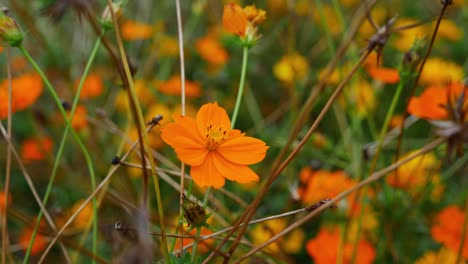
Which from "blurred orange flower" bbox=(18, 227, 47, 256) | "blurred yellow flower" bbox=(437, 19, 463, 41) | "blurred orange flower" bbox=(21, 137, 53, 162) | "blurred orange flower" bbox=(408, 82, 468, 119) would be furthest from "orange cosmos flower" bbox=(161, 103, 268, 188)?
"blurred yellow flower" bbox=(437, 19, 463, 41)

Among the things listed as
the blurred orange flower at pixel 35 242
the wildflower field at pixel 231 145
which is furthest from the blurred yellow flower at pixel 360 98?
the blurred orange flower at pixel 35 242

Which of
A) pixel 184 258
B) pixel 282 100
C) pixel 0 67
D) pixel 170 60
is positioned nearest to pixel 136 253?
pixel 184 258

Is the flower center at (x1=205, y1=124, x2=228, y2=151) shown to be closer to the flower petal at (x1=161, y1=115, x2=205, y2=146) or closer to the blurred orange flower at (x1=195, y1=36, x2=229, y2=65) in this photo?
the flower petal at (x1=161, y1=115, x2=205, y2=146)

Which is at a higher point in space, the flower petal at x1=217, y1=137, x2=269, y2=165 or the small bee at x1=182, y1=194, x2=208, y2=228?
the flower petal at x1=217, y1=137, x2=269, y2=165

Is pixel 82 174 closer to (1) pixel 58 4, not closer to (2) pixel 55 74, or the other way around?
(2) pixel 55 74

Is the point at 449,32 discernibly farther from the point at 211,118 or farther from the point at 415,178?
the point at 211,118

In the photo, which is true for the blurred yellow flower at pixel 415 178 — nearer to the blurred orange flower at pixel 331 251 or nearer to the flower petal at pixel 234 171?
the blurred orange flower at pixel 331 251

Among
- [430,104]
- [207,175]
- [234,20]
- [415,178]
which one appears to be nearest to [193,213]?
[207,175]
